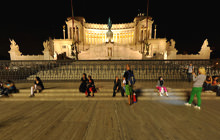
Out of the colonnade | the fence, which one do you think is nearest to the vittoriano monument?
the colonnade

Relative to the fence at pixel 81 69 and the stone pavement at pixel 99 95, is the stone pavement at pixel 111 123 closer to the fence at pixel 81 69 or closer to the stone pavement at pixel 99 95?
the stone pavement at pixel 99 95

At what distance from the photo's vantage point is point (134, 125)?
3170 mm

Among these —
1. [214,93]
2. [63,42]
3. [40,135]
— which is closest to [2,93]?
[40,135]

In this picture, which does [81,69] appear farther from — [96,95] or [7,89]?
[7,89]

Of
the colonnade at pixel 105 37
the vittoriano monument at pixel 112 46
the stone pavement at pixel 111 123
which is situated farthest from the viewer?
the colonnade at pixel 105 37

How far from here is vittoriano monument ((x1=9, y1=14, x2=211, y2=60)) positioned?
97.5ft

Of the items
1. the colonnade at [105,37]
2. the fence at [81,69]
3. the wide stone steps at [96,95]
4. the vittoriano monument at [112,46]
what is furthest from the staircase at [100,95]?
the colonnade at [105,37]

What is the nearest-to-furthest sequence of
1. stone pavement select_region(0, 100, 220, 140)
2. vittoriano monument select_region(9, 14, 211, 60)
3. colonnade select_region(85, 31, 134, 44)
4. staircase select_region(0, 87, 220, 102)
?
stone pavement select_region(0, 100, 220, 140) < staircase select_region(0, 87, 220, 102) < vittoriano monument select_region(9, 14, 211, 60) < colonnade select_region(85, 31, 134, 44)

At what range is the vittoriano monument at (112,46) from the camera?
29.7 metres

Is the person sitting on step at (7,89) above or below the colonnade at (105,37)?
below

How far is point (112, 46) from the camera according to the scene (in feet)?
97.6

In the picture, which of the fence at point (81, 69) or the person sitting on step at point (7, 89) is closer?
the person sitting on step at point (7, 89)

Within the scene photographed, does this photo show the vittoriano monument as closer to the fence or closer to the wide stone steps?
the fence

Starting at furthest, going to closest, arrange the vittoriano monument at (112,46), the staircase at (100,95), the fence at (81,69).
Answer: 1. the vittoriano monument at (112,46)
2. the fence at (81,69)
3. the staircase at (100,95)
